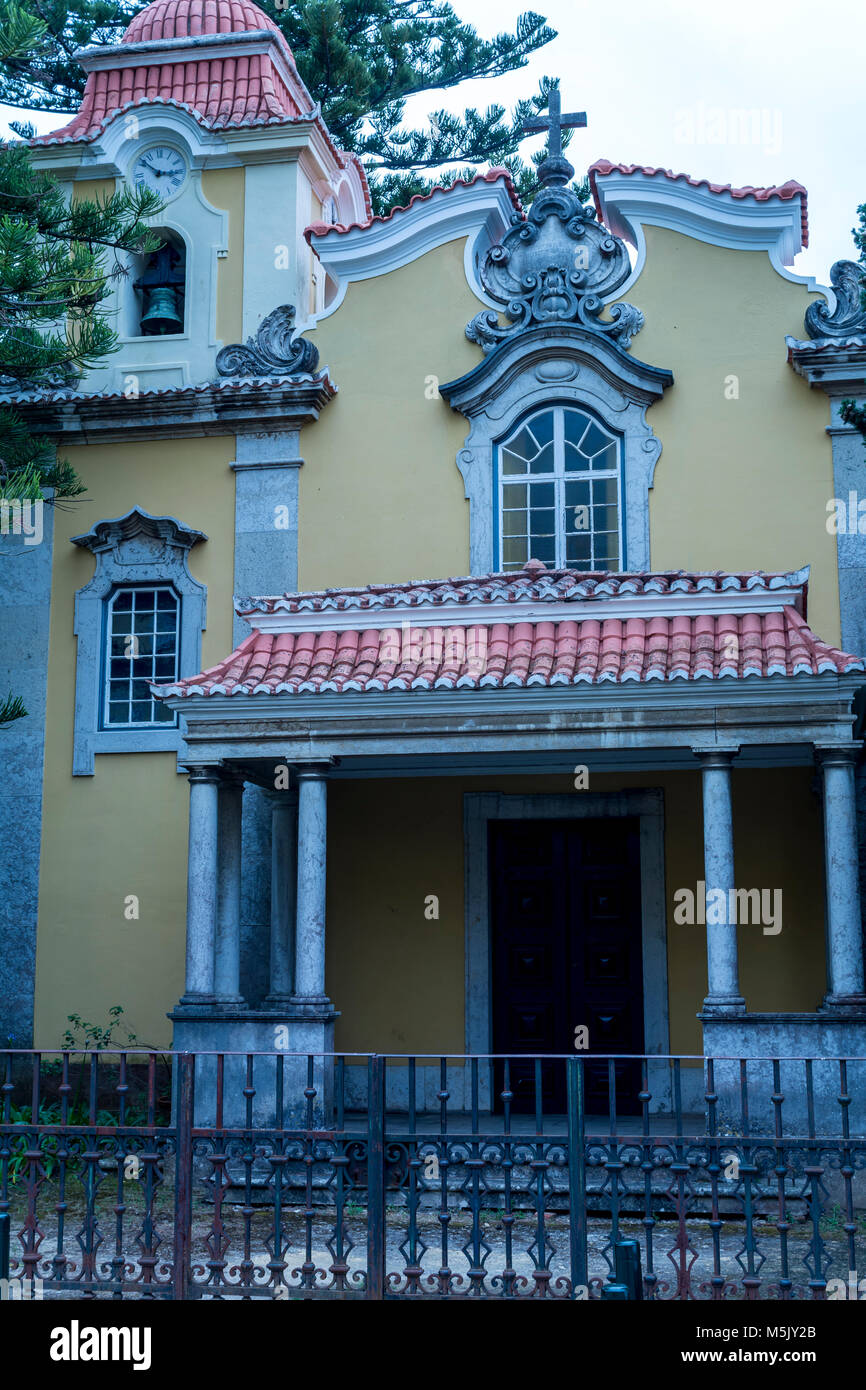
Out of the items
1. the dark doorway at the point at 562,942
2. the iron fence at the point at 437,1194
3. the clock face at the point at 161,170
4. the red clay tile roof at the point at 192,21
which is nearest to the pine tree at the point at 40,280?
the clock face at the point at 161,170

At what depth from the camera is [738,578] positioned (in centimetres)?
1134

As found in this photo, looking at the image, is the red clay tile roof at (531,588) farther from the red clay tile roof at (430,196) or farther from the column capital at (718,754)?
the red clay tile roof at (430,196)

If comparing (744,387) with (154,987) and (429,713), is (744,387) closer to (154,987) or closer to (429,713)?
(429,713)

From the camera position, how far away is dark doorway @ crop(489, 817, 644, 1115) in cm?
1228

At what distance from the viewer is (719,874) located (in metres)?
9.97

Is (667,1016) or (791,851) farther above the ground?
(791,851)

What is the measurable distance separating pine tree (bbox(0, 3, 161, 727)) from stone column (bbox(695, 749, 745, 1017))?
5804 millimetres

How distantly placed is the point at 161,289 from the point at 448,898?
21.9ft

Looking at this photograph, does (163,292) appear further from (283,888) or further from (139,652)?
(283,888)

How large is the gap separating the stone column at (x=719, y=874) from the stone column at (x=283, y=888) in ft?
11.9

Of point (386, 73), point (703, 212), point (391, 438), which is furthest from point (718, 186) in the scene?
point (386, 73)

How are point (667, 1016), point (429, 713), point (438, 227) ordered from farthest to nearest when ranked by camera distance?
1. point (438, 227)
2. point (667, 1016)
3. point (429, 713)
